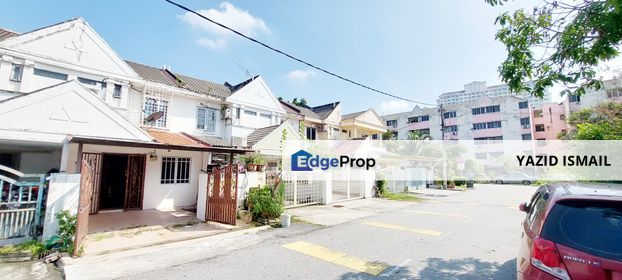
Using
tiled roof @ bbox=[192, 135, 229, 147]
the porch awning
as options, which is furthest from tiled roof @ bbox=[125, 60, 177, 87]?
the porch awning

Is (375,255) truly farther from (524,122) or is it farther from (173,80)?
(524,122)

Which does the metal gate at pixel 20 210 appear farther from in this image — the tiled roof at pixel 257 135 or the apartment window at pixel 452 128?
the apartment window at pixel 452 128

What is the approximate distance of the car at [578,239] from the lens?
242 cm

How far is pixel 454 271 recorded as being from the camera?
17.1ft

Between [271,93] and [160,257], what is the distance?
13905mm

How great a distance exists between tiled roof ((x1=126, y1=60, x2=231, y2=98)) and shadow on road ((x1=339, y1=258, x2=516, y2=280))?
1295cm

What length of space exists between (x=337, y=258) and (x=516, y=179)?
43.3 metres

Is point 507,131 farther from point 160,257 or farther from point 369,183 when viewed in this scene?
point 160,257

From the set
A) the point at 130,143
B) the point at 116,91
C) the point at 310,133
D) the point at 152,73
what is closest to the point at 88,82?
the point at 116,91

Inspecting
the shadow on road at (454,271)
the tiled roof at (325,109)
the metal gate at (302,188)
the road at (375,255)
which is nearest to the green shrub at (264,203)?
the road at (375,255)

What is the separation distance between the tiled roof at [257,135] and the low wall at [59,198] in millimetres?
8721

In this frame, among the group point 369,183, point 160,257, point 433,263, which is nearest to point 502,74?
point 433,263

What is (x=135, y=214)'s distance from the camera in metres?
10.1

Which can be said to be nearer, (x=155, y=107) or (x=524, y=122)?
(x=155, y=107)
